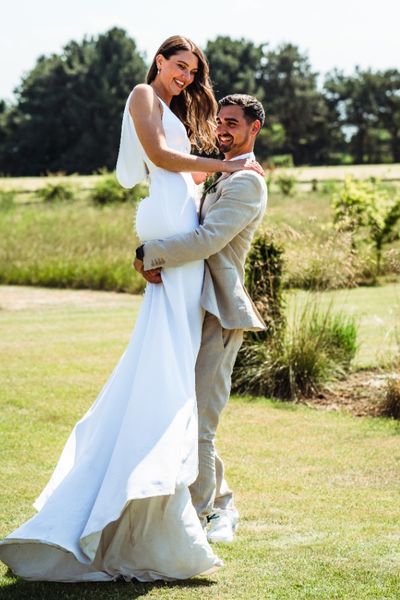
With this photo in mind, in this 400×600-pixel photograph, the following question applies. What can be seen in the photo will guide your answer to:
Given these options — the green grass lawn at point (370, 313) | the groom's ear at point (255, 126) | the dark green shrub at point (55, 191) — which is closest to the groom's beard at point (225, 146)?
the groom's ear at point (255, 126)

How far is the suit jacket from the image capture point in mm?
4195

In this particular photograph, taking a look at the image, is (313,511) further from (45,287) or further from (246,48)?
(246,48)

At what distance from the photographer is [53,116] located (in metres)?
72.7

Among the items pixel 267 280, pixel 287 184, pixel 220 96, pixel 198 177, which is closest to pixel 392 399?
pixel 267 280

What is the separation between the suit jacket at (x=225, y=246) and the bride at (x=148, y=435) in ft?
0.23

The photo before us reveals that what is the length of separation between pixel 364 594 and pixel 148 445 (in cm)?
107

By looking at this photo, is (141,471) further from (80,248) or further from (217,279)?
(80,248)

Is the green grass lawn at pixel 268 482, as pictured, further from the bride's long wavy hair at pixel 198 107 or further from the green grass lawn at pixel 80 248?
the green grass lawn at pixel 80 248

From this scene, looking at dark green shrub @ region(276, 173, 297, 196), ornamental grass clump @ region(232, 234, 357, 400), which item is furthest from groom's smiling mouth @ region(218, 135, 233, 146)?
dark green shrub @ region(276, 173, 297, 196)

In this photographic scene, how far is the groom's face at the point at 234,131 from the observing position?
4414 millimetres

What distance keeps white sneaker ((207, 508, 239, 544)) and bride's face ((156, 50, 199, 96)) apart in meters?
1.97

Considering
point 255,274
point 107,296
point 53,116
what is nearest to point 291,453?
point 255,274

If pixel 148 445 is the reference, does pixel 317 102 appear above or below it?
above

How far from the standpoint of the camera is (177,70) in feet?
14.1
